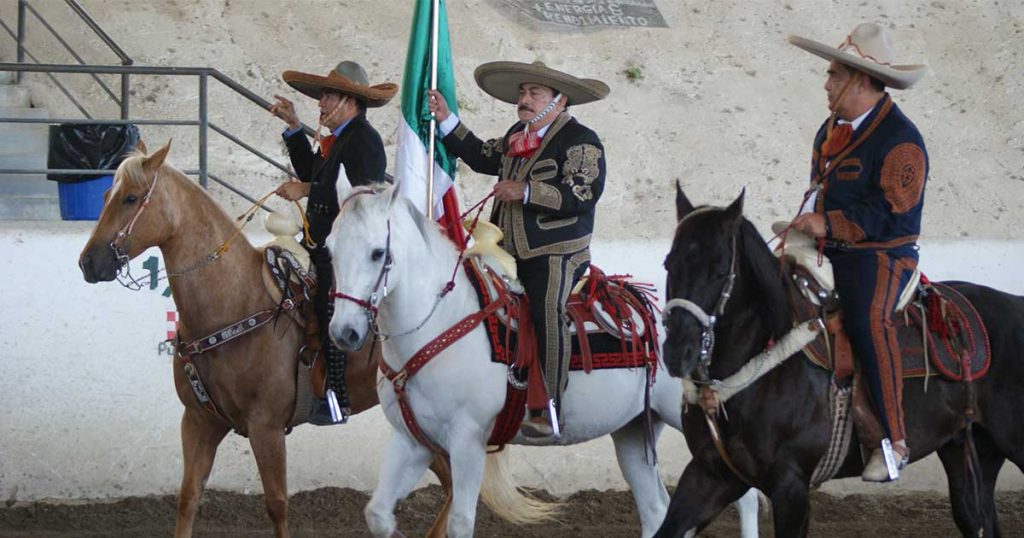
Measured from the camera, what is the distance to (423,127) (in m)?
6.41

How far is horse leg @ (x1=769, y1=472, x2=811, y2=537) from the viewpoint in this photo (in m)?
4.35

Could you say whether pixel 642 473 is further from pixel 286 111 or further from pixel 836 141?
pixel 286 111

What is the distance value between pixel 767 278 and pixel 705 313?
1.34ft

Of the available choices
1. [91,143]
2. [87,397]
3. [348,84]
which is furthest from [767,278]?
[91,143]

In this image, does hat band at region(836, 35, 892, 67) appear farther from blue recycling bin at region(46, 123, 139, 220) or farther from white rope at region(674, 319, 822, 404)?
blue recycling bin at region(46, 123, 139, 220)

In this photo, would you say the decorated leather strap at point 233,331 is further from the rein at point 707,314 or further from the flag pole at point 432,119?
the rein at point 707,314

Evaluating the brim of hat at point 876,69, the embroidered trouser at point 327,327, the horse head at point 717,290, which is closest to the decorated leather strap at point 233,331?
the embroidered trouser at point 327,327

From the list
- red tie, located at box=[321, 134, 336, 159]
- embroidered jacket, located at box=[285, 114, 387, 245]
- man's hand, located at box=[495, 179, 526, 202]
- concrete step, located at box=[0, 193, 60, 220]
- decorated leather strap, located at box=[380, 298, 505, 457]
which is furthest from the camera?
concrete step, located at box=[0, 193, 60, 220]

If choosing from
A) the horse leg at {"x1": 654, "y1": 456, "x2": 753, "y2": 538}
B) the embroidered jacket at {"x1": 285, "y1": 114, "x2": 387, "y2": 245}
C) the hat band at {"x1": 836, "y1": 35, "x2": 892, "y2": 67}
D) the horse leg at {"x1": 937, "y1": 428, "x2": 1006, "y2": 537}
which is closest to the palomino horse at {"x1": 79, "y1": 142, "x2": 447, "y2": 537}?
the embroidered jacket at {"x1": 285, "y1": 114, "x2": 387, "y2": 245}

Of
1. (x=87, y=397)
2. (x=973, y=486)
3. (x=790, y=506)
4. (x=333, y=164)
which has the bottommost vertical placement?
(x=87, y=397)

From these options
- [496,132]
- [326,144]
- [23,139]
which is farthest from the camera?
[496,132]

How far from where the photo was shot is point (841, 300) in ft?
15.7

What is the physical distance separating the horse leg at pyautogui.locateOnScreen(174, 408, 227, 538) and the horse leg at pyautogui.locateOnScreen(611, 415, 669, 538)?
6.51ft

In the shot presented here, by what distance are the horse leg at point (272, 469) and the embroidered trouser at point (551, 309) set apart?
1.41 metres
